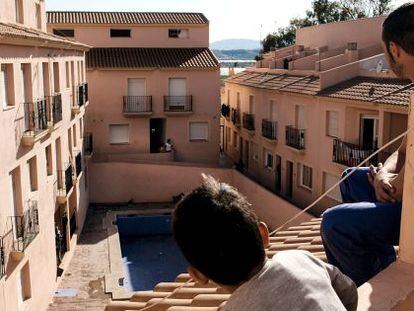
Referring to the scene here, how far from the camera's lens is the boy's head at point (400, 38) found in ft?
10.6

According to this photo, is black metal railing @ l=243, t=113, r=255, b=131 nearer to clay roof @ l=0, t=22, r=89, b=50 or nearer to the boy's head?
clay roof @ l=0, t=22, r=89, b=50

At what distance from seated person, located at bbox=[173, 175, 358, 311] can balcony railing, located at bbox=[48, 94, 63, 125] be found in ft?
59.0

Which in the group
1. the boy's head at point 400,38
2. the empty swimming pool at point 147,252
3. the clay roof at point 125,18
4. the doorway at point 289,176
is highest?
the clay roof at point 125,18

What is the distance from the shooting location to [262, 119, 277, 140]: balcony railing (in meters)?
29.9

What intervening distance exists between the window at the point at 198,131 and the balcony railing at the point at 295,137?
8.59 meters

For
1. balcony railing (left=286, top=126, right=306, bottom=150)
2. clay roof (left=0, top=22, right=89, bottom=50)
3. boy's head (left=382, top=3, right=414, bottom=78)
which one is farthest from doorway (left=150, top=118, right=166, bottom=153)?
boy's head (left=382, top=3, right=414, bottom=78)

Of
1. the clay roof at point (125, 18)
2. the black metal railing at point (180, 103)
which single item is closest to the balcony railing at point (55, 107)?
the black metal railing at point (180, 103)

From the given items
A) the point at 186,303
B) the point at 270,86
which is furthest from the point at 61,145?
the point at 186,303

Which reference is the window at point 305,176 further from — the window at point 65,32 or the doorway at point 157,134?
the window at point 65,32

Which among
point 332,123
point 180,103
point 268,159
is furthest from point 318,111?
point 180,103

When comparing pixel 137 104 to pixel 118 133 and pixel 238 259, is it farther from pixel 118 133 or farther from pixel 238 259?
pixel 238 259

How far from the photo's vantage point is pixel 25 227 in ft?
52.0

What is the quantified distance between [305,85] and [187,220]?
82.4 ft

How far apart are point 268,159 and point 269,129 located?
2160mm
